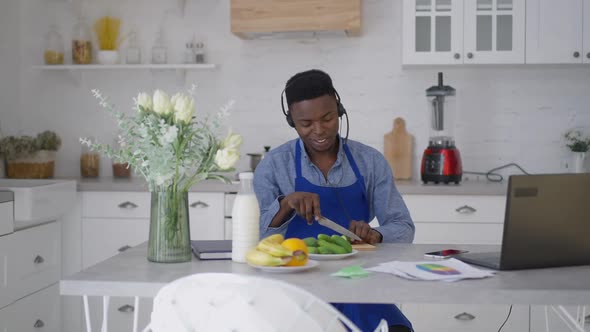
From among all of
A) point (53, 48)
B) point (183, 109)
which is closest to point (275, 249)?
point (183, 109)

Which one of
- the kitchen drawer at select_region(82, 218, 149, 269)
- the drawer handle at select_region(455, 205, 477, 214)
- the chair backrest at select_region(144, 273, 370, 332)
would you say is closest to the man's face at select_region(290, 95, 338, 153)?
the chair backrest at select_region(144, 273, 370, 332)

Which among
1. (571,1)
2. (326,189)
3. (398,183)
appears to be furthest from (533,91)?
(326,189)

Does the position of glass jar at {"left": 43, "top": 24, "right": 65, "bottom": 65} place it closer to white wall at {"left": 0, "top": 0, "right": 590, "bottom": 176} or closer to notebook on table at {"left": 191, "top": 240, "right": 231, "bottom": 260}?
white wall at {"left": 0, "top": 0, "right": 590, "bottom": 176}

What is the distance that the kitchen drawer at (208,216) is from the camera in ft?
13.0

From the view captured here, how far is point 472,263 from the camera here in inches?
77.7

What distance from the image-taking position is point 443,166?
159 inches

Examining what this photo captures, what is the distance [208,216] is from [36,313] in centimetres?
97

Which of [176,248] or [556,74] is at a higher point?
[556,74]

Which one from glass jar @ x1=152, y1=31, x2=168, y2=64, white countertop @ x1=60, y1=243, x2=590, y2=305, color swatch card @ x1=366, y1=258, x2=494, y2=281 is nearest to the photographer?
white countertop @ x1=60, y1=243, x2=590, y2=305

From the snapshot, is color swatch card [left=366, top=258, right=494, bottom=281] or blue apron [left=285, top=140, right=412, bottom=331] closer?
color swatch card [left=366, top=258, right=494, bottom=281]

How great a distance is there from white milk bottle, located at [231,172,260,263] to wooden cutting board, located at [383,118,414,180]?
249 centimetres

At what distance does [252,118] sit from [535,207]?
9.46 feet

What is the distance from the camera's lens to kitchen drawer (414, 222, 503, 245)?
385 cm

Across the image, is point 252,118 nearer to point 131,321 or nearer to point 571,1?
point 131,321
